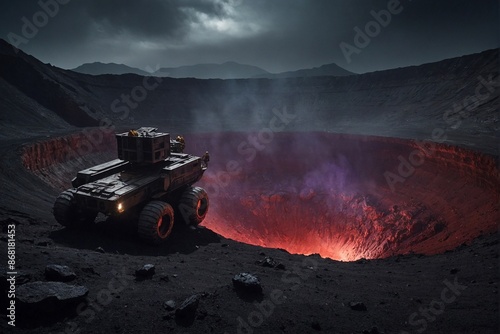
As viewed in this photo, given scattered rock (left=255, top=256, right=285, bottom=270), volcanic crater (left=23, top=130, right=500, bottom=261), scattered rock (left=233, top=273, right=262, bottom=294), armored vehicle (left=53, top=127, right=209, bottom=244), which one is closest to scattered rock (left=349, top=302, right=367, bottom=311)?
scattered rock (left=233, top=273, right=262, bottom=294)

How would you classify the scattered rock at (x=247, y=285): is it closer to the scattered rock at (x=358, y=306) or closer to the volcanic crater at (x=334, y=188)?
the scattered rock at (x=358, y=306)

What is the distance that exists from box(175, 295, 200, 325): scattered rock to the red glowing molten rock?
1070 cm

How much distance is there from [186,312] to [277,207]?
22.0m

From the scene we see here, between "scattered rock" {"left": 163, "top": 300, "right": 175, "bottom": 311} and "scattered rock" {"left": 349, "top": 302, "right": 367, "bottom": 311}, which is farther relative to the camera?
"scattered rock" {"left": 349, "top": 302, "right": 367, "bottom": 311}

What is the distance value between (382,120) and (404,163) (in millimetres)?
17301

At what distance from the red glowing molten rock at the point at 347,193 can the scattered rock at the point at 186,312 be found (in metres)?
10.7

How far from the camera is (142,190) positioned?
9648mm

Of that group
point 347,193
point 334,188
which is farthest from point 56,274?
point 334,188

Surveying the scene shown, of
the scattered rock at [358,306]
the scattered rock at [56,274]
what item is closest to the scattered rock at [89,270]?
the scattered rock at [56,274]

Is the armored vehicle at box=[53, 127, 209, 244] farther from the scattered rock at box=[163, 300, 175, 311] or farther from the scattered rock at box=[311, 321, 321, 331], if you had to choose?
the scattered rock at box=[311, 321, 321, 331]

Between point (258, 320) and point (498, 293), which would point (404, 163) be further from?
point (258, 320)

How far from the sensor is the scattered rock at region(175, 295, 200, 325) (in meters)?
5.27

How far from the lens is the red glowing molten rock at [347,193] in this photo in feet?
54.9

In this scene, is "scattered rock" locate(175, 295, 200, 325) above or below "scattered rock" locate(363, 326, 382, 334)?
above
